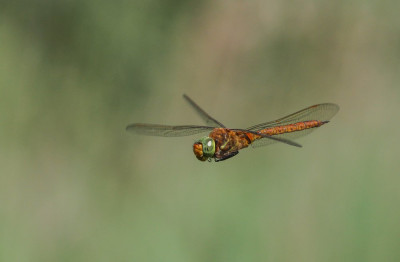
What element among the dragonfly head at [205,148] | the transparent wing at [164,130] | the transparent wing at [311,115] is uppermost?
the transparent wing at [311,115]

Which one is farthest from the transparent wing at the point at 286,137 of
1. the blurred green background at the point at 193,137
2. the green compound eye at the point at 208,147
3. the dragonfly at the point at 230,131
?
the blurred green background at the point at 193,137

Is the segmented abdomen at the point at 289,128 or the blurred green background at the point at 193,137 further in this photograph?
the blurred green background at the point at 193,137

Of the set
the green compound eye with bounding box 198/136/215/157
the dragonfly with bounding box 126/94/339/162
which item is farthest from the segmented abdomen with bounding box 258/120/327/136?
the green compound eye with bounding box 198/136/215/157

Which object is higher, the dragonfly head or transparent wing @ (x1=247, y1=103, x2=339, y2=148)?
transparent wing @ (x1=247, y1=103, x2=339, y2=148)

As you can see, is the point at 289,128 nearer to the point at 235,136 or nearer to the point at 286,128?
the point at 286,128

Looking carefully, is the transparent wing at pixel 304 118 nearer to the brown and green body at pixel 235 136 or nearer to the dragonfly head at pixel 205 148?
the brown and green body at pixel 235 136

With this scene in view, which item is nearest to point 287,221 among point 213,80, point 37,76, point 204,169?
point 204,169

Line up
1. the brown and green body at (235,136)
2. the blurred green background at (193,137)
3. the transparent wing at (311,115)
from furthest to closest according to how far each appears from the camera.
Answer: the blurred green background at (193,137)
the brown and green body at (235,136)
the transparent wing at (311,115)

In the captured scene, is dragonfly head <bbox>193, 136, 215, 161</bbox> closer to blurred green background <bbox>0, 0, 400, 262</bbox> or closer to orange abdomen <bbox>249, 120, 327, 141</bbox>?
orange abdomen <bbox>249, 120, 327, 141</bbox>
